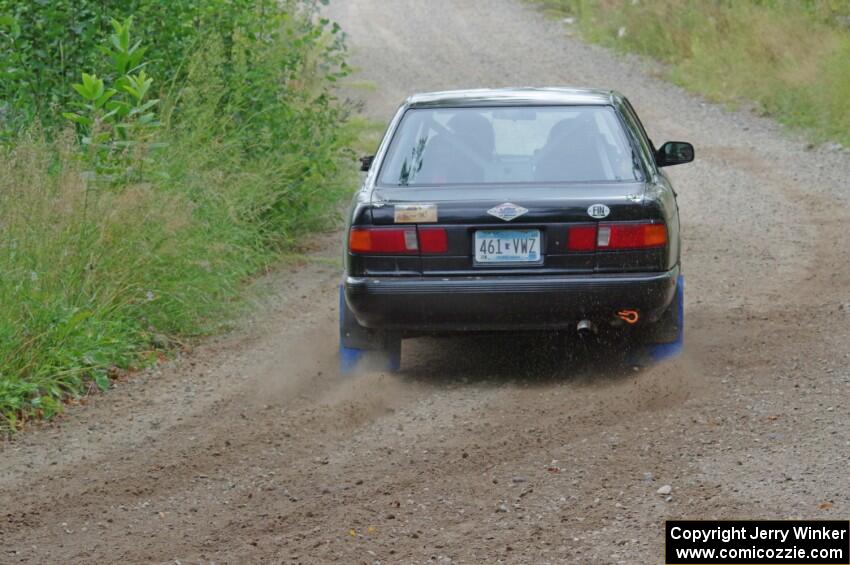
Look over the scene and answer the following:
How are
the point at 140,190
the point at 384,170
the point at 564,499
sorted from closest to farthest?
the point at 564,499
the point at 384,170
the point at 140,190

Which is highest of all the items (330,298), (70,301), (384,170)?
(384,170)

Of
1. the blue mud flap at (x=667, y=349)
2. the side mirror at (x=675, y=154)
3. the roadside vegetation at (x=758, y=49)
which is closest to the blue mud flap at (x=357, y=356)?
the blue mud flap at (x=667, y=349)

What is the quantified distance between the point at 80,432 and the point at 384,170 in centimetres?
205

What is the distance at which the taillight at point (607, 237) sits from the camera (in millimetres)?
6793

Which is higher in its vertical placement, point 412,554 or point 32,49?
point 32,49

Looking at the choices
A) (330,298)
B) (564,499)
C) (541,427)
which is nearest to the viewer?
(564,499)

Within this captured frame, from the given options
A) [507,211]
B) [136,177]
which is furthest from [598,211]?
[136,177]

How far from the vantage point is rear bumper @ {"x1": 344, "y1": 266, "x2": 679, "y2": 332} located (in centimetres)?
677

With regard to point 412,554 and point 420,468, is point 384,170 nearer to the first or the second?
point 420,468

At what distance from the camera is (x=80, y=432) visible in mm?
6723

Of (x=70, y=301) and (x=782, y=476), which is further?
(x=70, y=301)

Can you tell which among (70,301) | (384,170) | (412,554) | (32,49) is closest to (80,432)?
(70,301)

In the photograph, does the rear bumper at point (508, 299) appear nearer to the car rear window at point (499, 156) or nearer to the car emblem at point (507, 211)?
the car emblem at point (507, 211)

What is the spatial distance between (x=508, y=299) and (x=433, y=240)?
18.4 inches
